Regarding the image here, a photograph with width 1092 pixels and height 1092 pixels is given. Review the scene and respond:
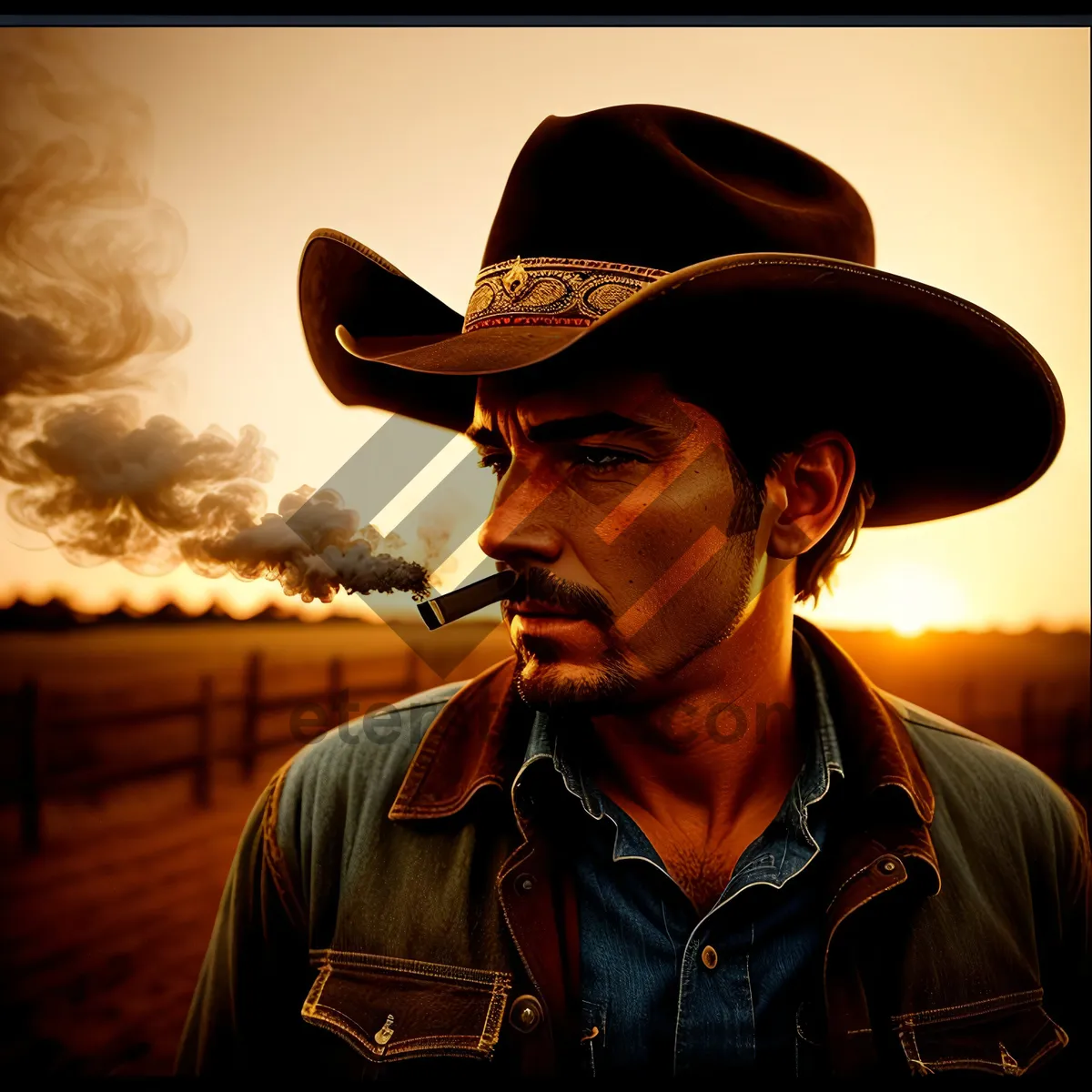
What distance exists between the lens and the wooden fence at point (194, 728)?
1.83 m

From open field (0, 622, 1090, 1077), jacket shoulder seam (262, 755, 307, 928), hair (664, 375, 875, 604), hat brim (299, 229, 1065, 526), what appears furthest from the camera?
open field (0, 622, 1090, 1077)

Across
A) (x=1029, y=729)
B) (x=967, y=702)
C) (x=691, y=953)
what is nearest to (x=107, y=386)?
(x=691, y=953)

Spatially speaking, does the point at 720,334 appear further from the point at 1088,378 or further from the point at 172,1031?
the point at 172,1031

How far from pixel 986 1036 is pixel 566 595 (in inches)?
42.4

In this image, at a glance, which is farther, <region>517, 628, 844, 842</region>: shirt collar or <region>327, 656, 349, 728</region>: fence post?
<region>327, 656, 349, 728</region>: fence post

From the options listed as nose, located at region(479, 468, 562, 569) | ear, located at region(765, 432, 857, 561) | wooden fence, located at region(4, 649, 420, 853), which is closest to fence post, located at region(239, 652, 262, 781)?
wooden fence, located at region(4, 649, 420, 853)

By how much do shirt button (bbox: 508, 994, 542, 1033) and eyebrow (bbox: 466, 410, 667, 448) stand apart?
95 centimetres

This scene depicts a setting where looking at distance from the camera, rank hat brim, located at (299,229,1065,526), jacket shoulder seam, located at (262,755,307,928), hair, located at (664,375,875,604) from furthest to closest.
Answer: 1. jacket shoulder seam, located at (262,755,307,928)
2. hair, located at (664,375,875,604)
3. hat brim, located at (299,229,1065,526)

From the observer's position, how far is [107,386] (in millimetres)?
1854

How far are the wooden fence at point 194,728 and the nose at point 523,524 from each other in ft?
2.26

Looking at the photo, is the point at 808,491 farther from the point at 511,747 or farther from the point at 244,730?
the point at 244,730

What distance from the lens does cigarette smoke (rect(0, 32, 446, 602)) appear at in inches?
72.2

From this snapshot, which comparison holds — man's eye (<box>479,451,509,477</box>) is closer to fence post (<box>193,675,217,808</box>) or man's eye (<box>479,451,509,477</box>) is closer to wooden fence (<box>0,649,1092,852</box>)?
wooden fence (<box>0,649,1092,852</box>)

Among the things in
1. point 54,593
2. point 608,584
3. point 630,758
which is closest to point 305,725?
point 54,593
